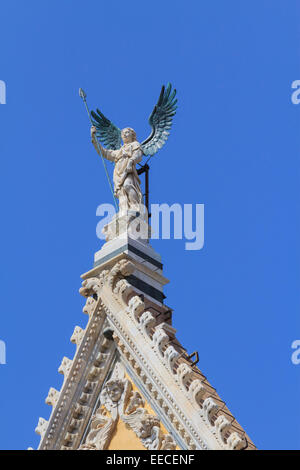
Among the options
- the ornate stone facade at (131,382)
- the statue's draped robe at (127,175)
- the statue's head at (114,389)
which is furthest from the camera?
the statue's draped robe at (127,175)

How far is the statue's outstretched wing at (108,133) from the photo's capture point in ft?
95.5

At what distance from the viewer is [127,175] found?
90.3 ft

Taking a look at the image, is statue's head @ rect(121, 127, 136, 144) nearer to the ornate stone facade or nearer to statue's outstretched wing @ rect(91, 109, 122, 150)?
statue's outstretched wing @ rect(91, 109, 122, 150)

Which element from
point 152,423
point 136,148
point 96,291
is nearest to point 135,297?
point 96,291

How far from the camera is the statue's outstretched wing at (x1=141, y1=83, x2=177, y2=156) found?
28578 mm

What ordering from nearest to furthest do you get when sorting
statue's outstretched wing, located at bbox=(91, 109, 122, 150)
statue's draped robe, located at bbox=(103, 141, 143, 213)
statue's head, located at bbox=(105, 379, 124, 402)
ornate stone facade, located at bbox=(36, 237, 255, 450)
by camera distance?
ornate stone facade, located at bbox=(36, 237, 255, 450) → statue's head, located at bbox=(105, 379, 124, 402) → statue's draped robe, located at bbox=(103, 141, 143, 213) → statue's outstretched wing, located at bbox=(91, 109, 122, 150)

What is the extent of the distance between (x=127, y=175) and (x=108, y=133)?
7.08ft

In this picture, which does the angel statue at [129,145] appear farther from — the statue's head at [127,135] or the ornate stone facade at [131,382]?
the ornate stone facade at [131,382]

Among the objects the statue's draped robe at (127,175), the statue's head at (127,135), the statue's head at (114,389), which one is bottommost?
the statue's head at (114,389)

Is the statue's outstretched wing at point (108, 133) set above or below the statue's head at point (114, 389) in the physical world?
above

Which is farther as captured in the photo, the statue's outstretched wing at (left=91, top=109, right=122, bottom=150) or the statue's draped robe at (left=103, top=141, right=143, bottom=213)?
the statue's outstretched wing at (left=91, top=109, right=122, bottom=150)

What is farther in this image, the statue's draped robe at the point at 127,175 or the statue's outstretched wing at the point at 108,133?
the statue's outstretched wing at the point at 108,133

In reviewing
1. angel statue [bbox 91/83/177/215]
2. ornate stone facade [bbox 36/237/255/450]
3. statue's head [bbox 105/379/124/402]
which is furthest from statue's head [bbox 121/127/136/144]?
statue's head [bbox 105/379/124/402]

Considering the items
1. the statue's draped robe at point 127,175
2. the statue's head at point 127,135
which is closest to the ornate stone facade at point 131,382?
the statue's draped robe at point 127,175
